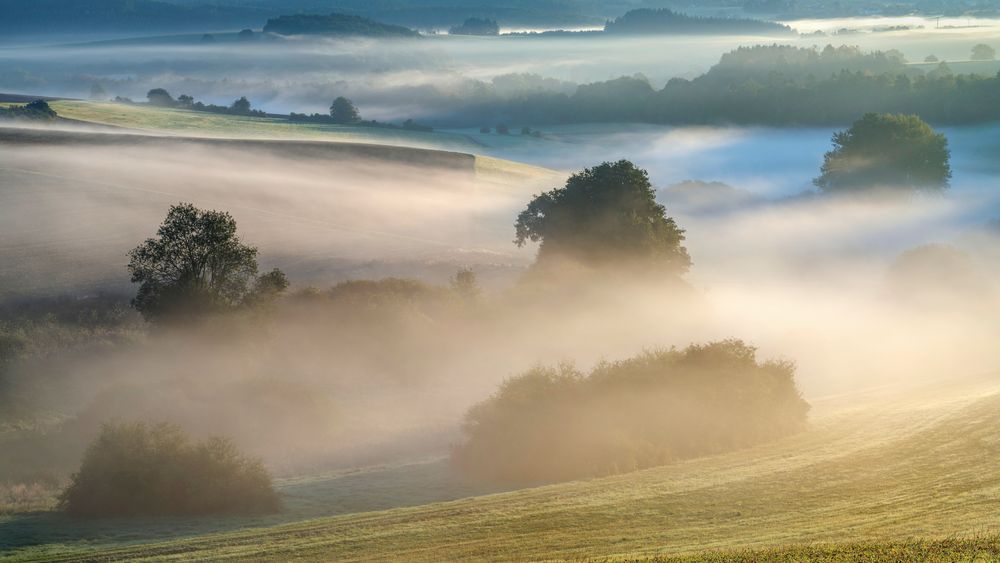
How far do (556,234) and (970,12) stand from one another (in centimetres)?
13963

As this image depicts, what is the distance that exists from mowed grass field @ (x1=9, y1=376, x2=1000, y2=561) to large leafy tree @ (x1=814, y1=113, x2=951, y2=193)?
80347mm

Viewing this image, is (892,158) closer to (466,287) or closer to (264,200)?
(264,200)

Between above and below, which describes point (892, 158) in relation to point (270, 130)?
below

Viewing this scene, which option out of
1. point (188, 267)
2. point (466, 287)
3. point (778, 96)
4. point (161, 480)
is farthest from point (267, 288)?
point (778, 96)

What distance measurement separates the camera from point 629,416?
35750 millimetres

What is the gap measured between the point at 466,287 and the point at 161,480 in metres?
28.2

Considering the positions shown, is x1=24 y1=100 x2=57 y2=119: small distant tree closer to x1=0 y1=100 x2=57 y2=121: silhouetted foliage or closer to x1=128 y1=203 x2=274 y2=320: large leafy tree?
x1=0 y1=100 x2=57 y2=121: silhouetted foliage

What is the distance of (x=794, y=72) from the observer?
166000mm

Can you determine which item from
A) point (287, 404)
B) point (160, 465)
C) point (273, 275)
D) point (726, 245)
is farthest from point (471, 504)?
point (726, 245)

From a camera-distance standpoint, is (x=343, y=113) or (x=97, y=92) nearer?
(x=343, y=113)

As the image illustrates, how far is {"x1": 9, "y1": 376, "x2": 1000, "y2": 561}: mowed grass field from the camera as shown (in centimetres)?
2138

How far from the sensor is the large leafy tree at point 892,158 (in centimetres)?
10731

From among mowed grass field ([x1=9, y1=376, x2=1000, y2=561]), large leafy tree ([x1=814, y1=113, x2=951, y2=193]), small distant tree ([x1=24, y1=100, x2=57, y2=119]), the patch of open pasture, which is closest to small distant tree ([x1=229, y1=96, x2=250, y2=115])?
the patch of open pasture

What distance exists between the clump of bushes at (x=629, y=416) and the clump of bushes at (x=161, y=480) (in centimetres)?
710
